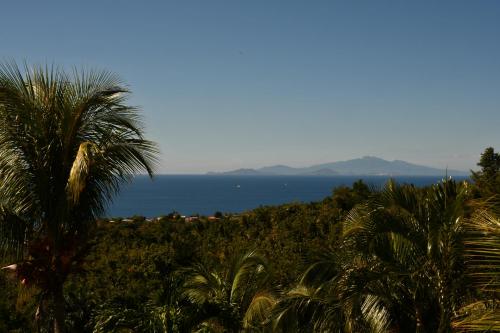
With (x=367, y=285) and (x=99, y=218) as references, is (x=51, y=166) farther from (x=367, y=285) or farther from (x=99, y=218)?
(x=367, y=285)

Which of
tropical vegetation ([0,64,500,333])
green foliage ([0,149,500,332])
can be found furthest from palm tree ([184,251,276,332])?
tropical vegetation ([0,64,500,333])

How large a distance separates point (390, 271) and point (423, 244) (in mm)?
585

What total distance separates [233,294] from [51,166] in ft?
15.7

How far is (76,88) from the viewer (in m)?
6.79

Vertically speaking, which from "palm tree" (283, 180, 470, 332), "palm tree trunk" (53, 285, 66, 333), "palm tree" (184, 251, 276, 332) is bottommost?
"palm tree" (184, 251, 276, 332)

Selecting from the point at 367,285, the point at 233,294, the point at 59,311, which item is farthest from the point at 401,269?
the point at 59,311

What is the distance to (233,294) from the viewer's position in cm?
976

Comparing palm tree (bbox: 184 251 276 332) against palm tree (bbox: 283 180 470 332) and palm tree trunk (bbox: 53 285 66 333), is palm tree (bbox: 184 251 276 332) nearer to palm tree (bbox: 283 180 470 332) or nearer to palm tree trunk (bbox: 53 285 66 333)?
palm tree (bbox: 283 180 470 332)

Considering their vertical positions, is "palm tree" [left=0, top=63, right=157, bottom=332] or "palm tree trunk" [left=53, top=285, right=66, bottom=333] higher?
"palm tree" [left=0, top=63, right=157, bottom=332]

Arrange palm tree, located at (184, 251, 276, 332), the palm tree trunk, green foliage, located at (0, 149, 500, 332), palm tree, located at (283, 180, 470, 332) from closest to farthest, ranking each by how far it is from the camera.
A: green foliage, located at (0, 149, 500, 332)
palm tree, located at (283, 180, 470, 332)
the palm tree trunk
palm tree, located at (184, 251, 276, 332)

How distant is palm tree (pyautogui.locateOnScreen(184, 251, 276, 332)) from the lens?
8.71 meters

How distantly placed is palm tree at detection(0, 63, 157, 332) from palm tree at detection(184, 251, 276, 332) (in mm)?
3099

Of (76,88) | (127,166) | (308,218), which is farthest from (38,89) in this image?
(308,218)

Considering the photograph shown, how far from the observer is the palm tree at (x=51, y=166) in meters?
6.41
